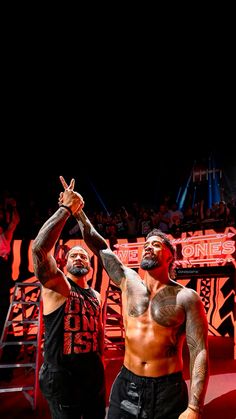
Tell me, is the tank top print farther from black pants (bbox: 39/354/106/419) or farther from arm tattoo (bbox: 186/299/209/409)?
arm tattoo (bbox: 186/299/209/409)

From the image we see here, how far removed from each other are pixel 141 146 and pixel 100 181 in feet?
7.57

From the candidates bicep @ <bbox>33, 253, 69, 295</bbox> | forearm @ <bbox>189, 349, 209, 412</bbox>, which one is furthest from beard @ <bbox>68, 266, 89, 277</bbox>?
forearm @ <bbox>189, 349, 209, 412</bbox>

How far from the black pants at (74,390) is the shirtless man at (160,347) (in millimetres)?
392

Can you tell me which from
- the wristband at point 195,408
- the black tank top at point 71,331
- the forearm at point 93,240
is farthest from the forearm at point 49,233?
the wristband at point 195,408

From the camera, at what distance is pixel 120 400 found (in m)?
2.53

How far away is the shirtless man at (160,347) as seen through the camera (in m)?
2.41

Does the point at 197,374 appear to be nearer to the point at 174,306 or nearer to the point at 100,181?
the point at 174,306

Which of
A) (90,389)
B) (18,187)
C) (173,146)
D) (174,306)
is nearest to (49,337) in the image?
(90,389)

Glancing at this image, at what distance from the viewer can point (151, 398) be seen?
95.3 inches

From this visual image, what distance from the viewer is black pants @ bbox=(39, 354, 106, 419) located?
115 inches

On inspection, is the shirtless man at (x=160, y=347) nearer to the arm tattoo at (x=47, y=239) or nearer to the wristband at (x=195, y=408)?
the wristband at (x=195, y=408)

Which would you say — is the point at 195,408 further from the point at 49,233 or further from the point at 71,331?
the point at 49,233

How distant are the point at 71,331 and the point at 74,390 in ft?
1.33

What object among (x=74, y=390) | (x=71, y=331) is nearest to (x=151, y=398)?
(x=74, y=390)
